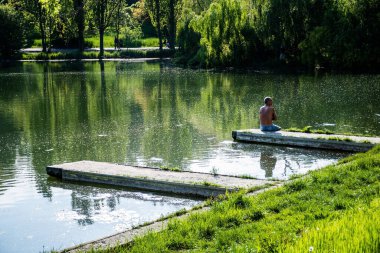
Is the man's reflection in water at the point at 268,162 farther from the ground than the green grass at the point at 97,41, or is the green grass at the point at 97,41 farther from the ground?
the green grass at the point at 97,41

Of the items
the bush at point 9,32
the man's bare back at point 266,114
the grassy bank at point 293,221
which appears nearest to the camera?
the grassy bank at point 293,221

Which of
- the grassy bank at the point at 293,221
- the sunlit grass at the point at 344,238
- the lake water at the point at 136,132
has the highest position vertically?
the sunlit grass at the point at 344,238

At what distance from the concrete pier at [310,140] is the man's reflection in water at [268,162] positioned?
956mm

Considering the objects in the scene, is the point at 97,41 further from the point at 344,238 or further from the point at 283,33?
the point at 344,238

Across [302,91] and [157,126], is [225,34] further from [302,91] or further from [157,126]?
[157,126]

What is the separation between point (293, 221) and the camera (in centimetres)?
814

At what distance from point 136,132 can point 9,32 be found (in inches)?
1902

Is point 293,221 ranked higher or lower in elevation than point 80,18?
lower

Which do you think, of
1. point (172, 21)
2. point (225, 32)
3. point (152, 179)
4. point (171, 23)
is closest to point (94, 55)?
point (171, 23)

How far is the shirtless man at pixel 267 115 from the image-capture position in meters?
18.0

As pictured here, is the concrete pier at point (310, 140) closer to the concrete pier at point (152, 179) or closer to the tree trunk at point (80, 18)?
the concrete pier at point (152, 179)

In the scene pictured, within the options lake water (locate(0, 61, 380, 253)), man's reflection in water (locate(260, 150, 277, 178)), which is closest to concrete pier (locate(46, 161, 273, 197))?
lake water (locate(0, 61, 380, 253))

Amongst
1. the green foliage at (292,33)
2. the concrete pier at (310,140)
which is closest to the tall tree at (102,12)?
the green foliage at (292,33)

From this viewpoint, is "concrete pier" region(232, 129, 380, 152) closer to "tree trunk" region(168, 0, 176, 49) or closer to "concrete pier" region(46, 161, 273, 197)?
"concrete pier" region(46, 161, 273, 197)
